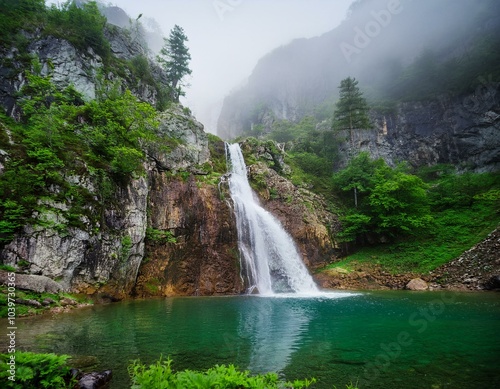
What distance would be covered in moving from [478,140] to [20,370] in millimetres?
49222

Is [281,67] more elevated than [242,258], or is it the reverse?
[281,67]

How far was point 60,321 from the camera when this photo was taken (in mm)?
9852

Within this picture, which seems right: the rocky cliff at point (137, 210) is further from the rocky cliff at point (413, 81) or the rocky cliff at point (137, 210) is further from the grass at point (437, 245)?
the rocky cliff at point (413, 81)

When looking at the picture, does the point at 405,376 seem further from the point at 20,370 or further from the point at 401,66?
the point at 401,66

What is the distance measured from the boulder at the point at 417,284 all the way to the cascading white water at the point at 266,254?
687 cm

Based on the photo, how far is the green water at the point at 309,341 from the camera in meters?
5.48

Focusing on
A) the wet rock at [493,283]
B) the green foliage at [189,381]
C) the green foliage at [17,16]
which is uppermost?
the green foliage at [17,16]

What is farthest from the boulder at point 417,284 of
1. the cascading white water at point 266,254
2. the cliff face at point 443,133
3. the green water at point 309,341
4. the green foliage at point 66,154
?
the cliff face at point 443,133

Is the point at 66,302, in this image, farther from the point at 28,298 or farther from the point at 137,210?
the point at 137,210

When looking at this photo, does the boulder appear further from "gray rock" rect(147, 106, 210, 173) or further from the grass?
"gray rock" rect(147, 106, 210, 173)

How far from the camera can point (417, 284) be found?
67.6 feet

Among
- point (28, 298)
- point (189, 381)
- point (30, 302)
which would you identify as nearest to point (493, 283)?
point (189, 381)

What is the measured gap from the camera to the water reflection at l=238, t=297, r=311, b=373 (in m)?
6.20

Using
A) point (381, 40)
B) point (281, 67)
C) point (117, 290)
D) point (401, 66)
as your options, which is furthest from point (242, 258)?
point (281, 67)
